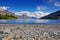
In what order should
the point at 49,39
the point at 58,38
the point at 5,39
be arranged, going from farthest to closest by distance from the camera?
1. the point at 58,38
2. the point at 49,39
3. the point at 5,39

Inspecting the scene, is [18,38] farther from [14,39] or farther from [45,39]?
[45,39]

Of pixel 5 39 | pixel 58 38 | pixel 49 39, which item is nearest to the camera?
pixel 5 39

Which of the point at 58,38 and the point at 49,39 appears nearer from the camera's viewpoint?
the point at 49,39

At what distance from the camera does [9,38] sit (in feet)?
29.0

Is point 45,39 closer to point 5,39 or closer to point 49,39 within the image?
point 49,39

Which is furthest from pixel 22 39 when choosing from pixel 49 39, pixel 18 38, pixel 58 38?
pixel 58 38

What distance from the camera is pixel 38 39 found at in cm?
897

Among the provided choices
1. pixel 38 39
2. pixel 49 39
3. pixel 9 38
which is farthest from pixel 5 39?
pixel 49 39

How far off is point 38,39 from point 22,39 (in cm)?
79

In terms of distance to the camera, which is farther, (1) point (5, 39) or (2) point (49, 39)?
(2) point (49, 39)

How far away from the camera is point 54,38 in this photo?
1008 cm

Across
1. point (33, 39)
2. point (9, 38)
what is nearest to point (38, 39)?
point (33, 39)

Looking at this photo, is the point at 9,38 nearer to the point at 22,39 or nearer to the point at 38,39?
the point at 22,39

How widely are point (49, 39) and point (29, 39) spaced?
1.10 metres
